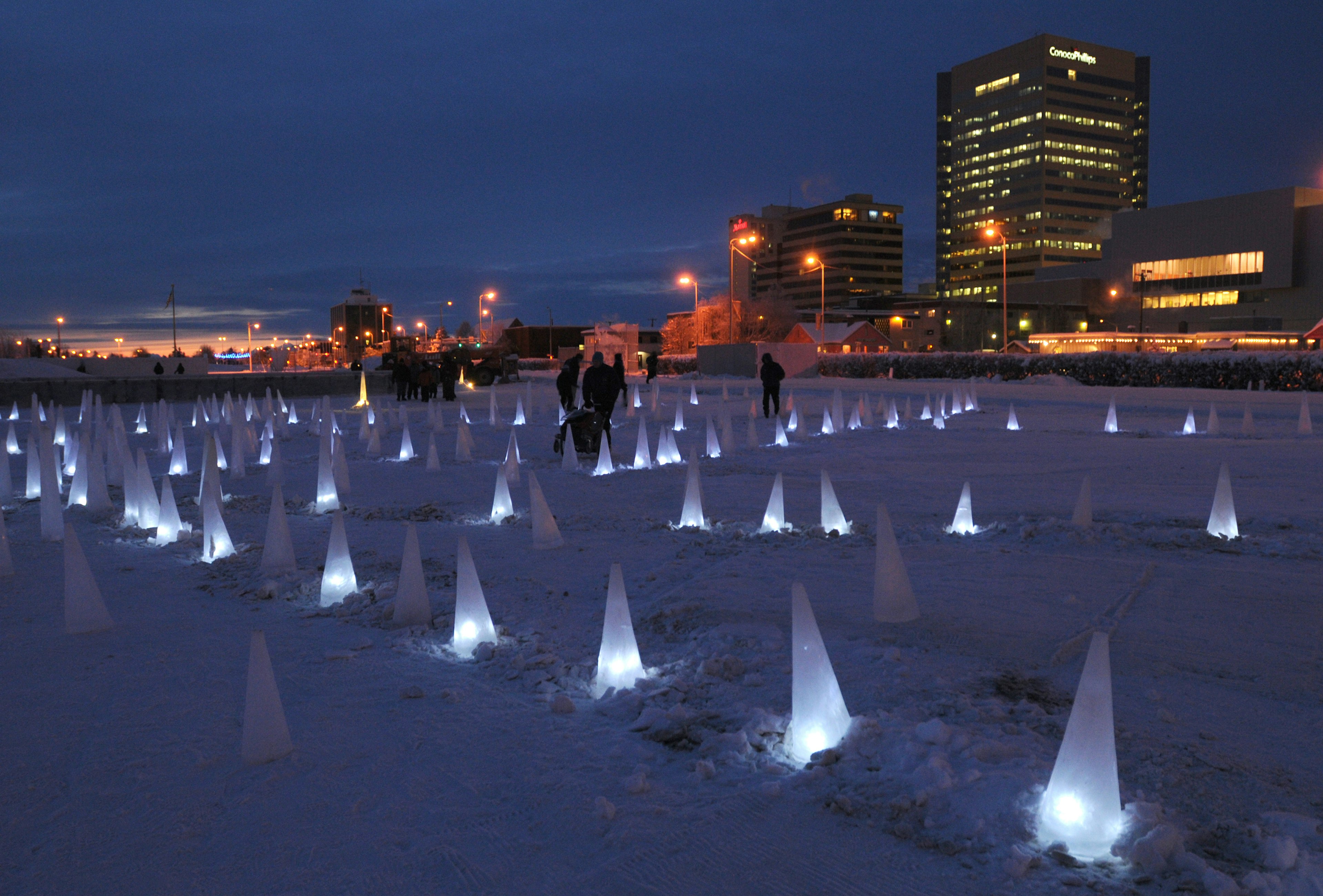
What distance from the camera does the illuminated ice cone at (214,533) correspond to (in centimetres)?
809

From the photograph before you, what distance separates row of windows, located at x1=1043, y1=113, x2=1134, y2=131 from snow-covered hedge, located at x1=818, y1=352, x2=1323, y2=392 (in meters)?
152

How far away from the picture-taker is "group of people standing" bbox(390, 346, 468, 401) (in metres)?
30.3

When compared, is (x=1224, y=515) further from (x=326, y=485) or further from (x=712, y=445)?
(x=326, y=485)

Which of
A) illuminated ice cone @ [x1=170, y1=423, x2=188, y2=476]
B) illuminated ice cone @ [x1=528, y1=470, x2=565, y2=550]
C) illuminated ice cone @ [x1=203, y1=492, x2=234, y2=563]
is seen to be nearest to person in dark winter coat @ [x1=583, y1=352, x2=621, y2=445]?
illuminated ice cone @ [x1=528, y1=470, x2=565, y2=550]

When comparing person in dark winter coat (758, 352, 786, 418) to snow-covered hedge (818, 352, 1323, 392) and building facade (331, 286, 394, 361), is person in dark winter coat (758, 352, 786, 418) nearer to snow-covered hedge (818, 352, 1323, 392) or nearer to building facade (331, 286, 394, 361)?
snow-covered hedge (818, 352, 1323, 392)

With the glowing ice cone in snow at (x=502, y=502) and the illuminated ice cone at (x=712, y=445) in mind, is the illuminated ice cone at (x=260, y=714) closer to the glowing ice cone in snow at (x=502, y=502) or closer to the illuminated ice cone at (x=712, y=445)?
A: the glowing ice cone in snow at (x=502, y=502)

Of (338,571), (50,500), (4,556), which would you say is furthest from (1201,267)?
(4,556)

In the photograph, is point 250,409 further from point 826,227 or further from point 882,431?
point 826,227

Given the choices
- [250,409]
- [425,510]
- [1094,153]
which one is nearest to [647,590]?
[425,510]

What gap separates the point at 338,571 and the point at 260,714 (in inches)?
113

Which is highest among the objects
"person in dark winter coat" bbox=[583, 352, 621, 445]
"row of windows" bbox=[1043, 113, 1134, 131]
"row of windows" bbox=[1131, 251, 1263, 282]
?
"row of windows" bbox=[1043, 113, 1134, 131]

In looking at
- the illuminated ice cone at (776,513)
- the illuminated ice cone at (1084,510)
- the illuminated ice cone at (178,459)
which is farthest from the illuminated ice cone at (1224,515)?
the illuminated ice cone at (178,459)

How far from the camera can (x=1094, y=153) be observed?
6801 inches

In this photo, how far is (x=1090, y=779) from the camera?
10.5 ft
